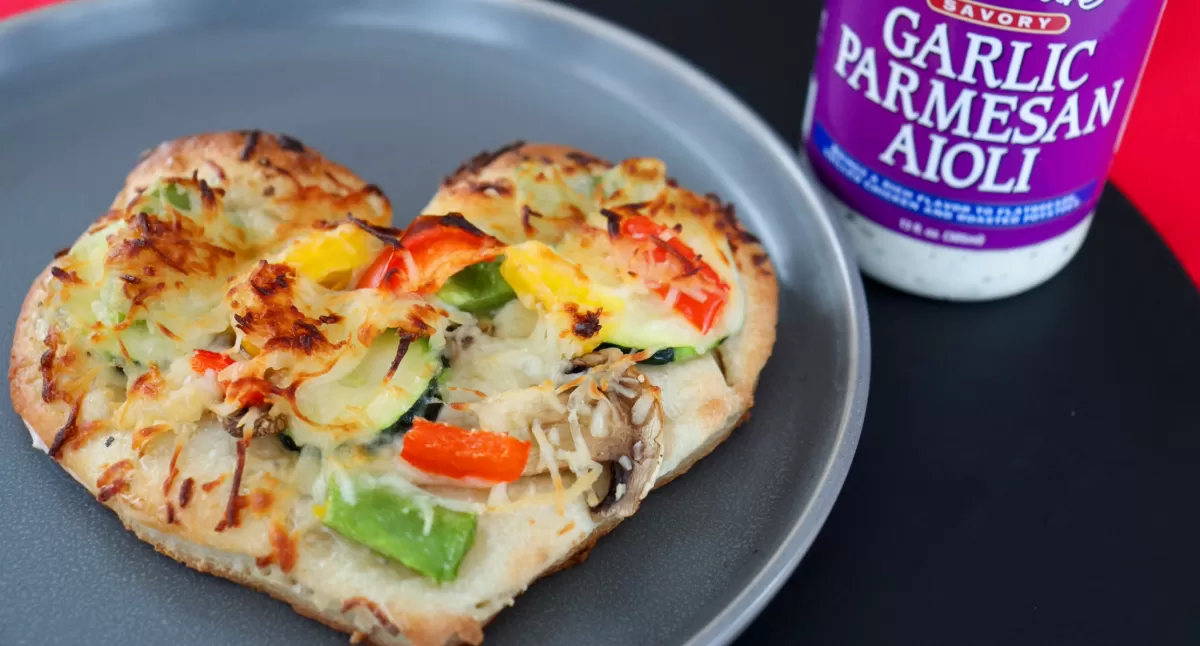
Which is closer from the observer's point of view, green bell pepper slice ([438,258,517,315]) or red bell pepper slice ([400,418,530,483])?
red bell pepper slice ([400,418,530,483])

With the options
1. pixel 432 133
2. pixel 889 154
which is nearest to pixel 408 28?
pixel 432 133

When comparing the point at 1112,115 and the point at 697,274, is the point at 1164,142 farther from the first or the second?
the point at 697,274

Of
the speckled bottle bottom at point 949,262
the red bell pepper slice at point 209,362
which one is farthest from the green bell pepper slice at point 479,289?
the speckled bottle bottom at point 949,262

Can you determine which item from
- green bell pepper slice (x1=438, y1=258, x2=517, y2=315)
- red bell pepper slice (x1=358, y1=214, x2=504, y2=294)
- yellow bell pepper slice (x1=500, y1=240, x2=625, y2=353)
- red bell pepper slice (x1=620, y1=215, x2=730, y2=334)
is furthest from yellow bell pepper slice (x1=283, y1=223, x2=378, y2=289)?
red bell pepper slice (x1=620, y1=215, x2=730, y2=334)

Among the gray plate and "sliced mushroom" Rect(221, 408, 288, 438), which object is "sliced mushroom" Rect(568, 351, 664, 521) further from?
"sliced mushroom" Rect(221, 408, 288, 438)

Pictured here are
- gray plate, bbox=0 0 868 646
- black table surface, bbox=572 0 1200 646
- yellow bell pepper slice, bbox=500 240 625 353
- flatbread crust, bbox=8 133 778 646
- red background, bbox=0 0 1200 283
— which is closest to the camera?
flatbread crust, bbox=8 133 778 646

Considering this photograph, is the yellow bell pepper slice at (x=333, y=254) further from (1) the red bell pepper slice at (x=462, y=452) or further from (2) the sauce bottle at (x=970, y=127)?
(2) the sauce bottle at (x=970, y=127)
